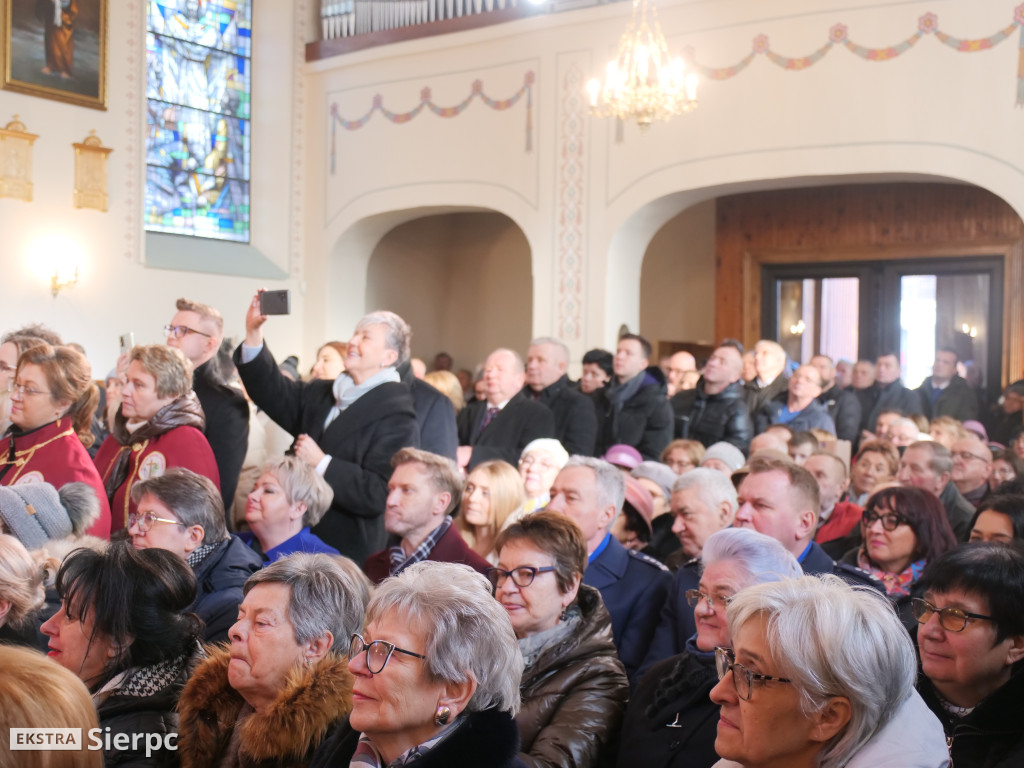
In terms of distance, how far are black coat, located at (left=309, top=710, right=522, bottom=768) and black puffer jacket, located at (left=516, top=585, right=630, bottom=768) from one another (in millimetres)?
430

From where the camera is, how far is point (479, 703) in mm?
1826

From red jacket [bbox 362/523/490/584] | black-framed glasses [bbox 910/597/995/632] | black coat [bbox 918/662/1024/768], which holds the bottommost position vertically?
black coat [bbox 918/662/1024/768]

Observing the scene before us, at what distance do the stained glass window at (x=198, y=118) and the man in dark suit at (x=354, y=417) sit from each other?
675 cm

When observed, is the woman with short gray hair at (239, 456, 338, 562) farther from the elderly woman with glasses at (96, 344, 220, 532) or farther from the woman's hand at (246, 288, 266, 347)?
the woman's hand at (246, 288, 266, 347)

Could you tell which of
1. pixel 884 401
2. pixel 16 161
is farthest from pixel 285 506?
pixel 16 161

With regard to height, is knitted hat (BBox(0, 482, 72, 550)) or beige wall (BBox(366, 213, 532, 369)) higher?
beige wall (BBox(366, 213, 532, 369))

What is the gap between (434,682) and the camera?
5.91 ft

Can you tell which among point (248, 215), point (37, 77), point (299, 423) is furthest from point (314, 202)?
point (299, 423)

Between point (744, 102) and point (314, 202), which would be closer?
point (744, 102)

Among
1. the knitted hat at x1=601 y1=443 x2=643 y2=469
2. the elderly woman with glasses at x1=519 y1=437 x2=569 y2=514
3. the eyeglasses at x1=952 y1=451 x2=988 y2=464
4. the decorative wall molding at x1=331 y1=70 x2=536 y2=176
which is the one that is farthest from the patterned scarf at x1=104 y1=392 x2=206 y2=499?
the decorative wall molding at x1=331 y1=70 x2=536 y2=176

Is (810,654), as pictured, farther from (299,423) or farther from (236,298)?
(236,298)

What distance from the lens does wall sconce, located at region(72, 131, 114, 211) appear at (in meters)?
9.27

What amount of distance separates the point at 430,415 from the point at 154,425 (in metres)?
1.11

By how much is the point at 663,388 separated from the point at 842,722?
4.22m
